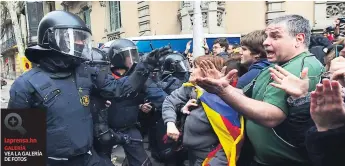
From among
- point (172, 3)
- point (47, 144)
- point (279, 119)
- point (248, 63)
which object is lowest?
point (47, 144)

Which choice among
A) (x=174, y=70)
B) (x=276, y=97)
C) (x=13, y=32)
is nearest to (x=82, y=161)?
(x=276, y=97)

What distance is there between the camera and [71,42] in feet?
9.48

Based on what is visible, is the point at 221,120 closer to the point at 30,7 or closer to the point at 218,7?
the point at 30,7

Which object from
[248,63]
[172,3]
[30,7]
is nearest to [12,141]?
[248,63]

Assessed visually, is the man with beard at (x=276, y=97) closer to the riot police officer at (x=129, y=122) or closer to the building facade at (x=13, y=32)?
the riot police officer at (x=129, y=122)

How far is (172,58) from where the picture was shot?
509 centimetres

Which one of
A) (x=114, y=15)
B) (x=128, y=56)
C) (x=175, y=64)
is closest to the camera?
(x=128, y=56)

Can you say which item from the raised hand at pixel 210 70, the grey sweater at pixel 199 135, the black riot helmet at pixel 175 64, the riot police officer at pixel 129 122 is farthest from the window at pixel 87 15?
the raised hand at pixel 210 70

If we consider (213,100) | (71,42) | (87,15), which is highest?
(87,15)

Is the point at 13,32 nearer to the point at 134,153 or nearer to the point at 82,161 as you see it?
the point at 134,153

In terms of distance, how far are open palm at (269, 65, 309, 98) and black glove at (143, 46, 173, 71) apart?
4.26ft

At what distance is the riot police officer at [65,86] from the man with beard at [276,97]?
1.15 meters

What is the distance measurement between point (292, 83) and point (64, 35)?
71.5 inches

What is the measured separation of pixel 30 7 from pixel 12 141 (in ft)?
25.2
